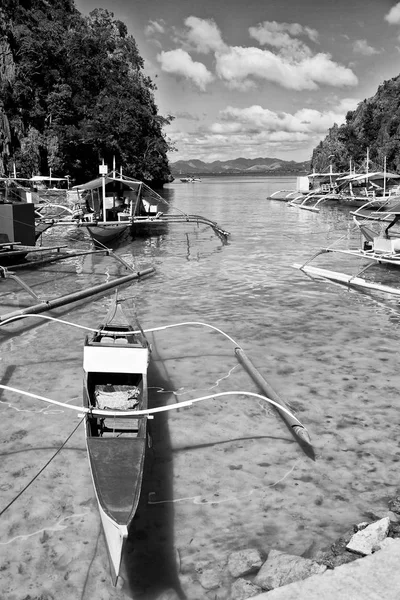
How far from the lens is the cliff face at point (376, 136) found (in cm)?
8488

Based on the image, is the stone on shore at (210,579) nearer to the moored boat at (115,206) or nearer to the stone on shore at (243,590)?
the stone on shore at (243,590)

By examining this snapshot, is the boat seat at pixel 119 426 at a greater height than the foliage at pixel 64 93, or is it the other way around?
the foliage at pixel 64 93

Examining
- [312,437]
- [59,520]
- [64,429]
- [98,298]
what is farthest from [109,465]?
[98,298]

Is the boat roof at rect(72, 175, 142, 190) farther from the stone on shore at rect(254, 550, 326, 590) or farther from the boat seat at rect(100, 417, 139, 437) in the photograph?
the stone on shore at rect(254, 550, 326, 590)

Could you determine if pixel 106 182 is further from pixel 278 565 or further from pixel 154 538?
pixel 278 565

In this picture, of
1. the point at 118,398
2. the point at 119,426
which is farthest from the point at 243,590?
the point at 118,398

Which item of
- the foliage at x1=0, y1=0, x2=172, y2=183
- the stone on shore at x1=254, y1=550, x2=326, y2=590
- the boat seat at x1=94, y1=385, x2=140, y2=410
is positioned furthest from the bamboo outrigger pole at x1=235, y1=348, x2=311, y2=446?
the foliage at x1=0, y1=0, x2=172, y2=183

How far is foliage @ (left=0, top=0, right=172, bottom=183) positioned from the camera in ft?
191

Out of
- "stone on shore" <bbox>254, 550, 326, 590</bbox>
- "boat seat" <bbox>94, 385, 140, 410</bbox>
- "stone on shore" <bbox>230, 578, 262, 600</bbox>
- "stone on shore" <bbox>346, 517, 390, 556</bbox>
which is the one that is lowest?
"stone on shore" <bbox>230, 578, 262, 600</bbox>

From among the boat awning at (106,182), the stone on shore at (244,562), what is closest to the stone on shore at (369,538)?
the stone on shore at (244,562)

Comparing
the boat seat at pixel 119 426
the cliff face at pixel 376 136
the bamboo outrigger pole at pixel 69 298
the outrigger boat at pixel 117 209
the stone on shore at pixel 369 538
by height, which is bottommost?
the stone on shore at pixel 369 538

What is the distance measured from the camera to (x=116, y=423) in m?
6.11

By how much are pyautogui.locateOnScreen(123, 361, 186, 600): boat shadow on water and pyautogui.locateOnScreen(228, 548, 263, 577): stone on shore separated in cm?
48

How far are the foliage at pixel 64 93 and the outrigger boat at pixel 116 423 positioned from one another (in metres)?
54.7
